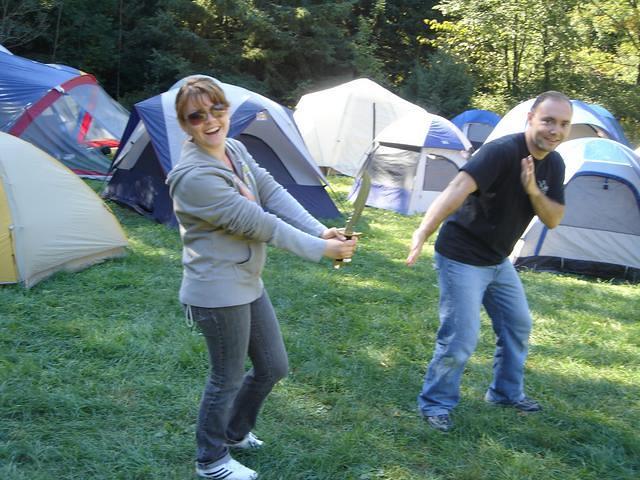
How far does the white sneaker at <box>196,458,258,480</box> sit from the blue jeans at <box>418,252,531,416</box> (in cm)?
109

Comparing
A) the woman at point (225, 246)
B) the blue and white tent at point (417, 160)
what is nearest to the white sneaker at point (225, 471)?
the woman at point (225, 246)

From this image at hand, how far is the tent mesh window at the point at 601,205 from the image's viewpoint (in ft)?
21.9

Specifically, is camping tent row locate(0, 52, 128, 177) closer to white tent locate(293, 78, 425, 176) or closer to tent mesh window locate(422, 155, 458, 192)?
white tent locate(293, 78, 425, 176)

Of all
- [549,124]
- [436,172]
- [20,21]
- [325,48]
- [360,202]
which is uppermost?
[325,48]

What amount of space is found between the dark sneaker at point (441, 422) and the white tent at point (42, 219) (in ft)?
11.0

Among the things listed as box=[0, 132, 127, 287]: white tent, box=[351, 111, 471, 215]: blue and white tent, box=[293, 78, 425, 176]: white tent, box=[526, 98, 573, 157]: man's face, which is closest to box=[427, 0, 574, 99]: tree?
box=[293, 78, 425, 176]: white tent

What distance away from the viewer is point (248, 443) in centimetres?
294

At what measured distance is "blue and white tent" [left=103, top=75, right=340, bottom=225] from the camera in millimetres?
7609

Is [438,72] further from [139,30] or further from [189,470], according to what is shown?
[189,470]

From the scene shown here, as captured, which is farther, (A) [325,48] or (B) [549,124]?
(A) [325,48]

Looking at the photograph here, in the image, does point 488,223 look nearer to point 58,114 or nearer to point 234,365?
point 234,365

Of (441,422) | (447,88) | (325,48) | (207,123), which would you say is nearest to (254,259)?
(207,123)

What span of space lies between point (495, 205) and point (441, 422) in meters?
1.11

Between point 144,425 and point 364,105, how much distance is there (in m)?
10.2
